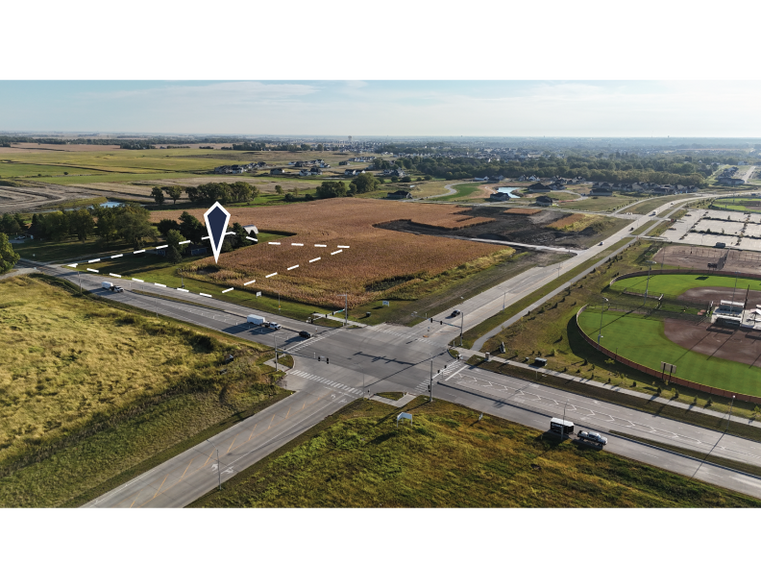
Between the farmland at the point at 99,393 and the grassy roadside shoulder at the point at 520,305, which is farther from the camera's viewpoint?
the grassy roadside shoulder at the point at 520,305

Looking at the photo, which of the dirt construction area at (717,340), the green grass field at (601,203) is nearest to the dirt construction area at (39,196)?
the dirt construction area at (717,340)

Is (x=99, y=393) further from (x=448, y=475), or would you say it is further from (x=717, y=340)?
(x=717, y=340)

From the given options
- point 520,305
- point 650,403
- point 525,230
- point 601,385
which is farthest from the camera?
point 525,230

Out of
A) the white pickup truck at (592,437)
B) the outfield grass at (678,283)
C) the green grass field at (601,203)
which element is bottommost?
the white pickup truck at (592,437)

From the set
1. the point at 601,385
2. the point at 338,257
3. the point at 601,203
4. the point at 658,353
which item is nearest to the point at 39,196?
the point at 338,257

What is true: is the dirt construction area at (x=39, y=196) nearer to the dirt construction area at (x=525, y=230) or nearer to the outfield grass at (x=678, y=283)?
the dirt construction area at (x=525, y=230)

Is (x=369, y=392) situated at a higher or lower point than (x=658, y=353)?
lower

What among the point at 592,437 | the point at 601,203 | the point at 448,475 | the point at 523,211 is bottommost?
the point at 448,475
